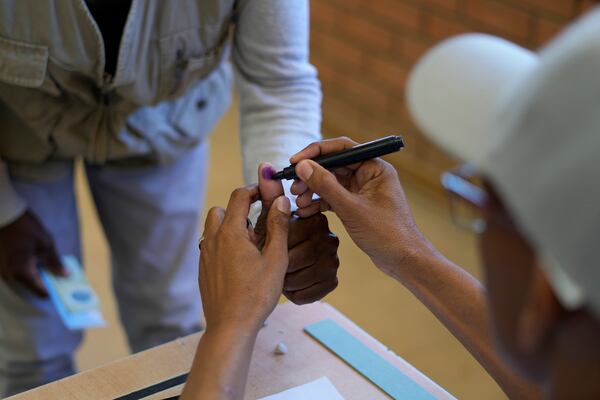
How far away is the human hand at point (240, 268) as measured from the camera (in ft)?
3.28

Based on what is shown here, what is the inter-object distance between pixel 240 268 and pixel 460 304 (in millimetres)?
290

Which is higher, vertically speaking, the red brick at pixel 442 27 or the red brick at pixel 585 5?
the red brick at pixel 585 5

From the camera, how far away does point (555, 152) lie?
1.78 feet

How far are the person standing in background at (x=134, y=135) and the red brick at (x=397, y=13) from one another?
1223 millimetres

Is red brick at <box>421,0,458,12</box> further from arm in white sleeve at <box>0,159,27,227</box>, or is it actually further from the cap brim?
the cap brim

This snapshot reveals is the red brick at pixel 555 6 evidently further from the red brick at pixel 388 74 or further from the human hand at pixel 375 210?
the human hand at pixel 375 210

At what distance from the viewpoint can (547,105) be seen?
0.55 metres

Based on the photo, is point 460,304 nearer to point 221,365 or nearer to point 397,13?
point 221,365

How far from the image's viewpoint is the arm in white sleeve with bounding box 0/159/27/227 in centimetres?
155

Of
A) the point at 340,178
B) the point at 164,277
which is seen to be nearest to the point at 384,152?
the point at 340,178

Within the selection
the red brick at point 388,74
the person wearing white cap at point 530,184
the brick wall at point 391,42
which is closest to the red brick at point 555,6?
the brick wall at point 391,42

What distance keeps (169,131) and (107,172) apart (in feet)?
0.55

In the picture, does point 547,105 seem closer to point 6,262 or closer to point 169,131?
point 169,131

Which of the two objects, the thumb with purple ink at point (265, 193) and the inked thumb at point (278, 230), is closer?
the inked thumb at point (278, 230)
